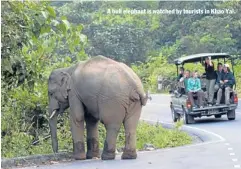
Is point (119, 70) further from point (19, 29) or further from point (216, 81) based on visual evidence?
point (216, 81)

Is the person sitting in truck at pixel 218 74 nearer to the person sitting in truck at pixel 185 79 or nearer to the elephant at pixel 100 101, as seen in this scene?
the person sitting in truck at pixel 185 79

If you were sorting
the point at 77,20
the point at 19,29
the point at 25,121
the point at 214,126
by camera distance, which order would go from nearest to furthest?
the point at 19,29, the point at 25,121, the point at 214,126, the point at 77,20

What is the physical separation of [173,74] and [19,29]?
1284 cm

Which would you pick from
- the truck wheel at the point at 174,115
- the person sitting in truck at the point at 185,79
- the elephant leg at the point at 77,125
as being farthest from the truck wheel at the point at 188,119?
the elephant leg at the point at 77,125

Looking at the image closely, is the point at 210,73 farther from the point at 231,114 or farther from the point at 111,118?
the point at 111,118

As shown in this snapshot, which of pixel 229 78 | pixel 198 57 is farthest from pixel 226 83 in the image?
pixel 198 57

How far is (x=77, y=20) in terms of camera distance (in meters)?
22.8

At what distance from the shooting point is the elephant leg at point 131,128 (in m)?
13.0

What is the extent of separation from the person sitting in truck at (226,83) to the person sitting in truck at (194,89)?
525 millimetres

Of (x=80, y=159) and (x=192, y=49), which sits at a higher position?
(x=192, y=49)

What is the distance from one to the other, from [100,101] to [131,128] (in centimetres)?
66

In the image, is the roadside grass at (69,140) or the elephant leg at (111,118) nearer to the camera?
the elephant leg at (111,118)

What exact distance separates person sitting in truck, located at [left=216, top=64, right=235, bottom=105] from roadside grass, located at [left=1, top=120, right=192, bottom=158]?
3632mm

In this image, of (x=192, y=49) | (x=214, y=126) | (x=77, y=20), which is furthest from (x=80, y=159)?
(x=192, y=49)
